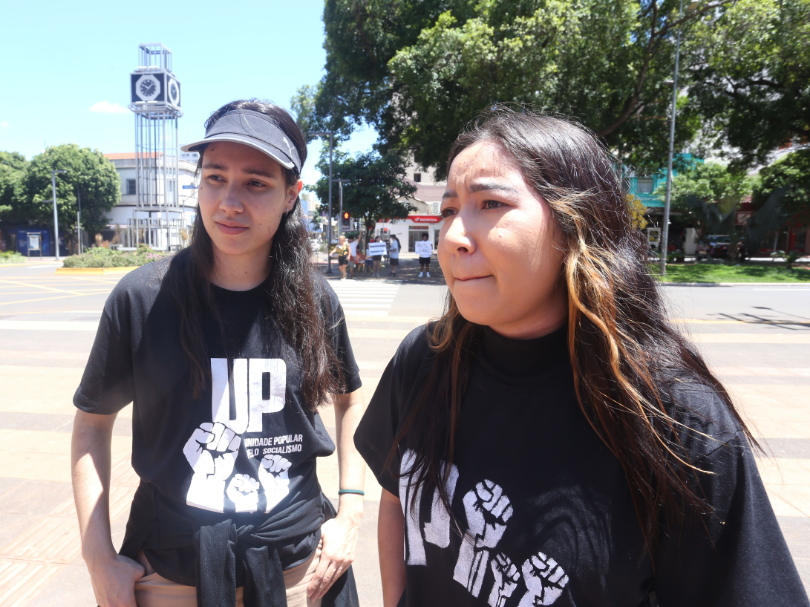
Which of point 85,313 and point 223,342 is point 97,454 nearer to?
point 223,342

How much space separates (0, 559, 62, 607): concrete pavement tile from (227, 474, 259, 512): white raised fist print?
179 cm

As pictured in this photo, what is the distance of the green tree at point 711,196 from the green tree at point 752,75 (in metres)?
2.73

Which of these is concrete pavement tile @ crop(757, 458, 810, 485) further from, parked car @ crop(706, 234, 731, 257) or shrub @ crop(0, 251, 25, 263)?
shrub @ crop(0, 251, 25, 263)

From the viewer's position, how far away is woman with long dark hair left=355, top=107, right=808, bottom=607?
0.93 meters

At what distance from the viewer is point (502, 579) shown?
103 centimetres

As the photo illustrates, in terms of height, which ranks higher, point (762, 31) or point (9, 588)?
point (762, 31)

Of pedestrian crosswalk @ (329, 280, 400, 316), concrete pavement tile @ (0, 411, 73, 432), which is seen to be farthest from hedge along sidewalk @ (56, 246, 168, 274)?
concrete pavement tile @ (0, 411, 73, 432)

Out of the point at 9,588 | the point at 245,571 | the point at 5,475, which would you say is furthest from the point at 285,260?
the point at 5,475

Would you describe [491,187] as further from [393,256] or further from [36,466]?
[393,256]

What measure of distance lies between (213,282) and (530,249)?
1026 mm

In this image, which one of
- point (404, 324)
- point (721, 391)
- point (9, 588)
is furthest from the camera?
point (404, 324)

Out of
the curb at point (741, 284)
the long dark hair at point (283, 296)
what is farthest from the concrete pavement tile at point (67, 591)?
the curb at point (741, 284)

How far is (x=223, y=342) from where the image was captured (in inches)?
60.0

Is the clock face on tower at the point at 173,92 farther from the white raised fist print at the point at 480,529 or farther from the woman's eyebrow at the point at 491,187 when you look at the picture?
the white raised fist print at the point at 480,529
